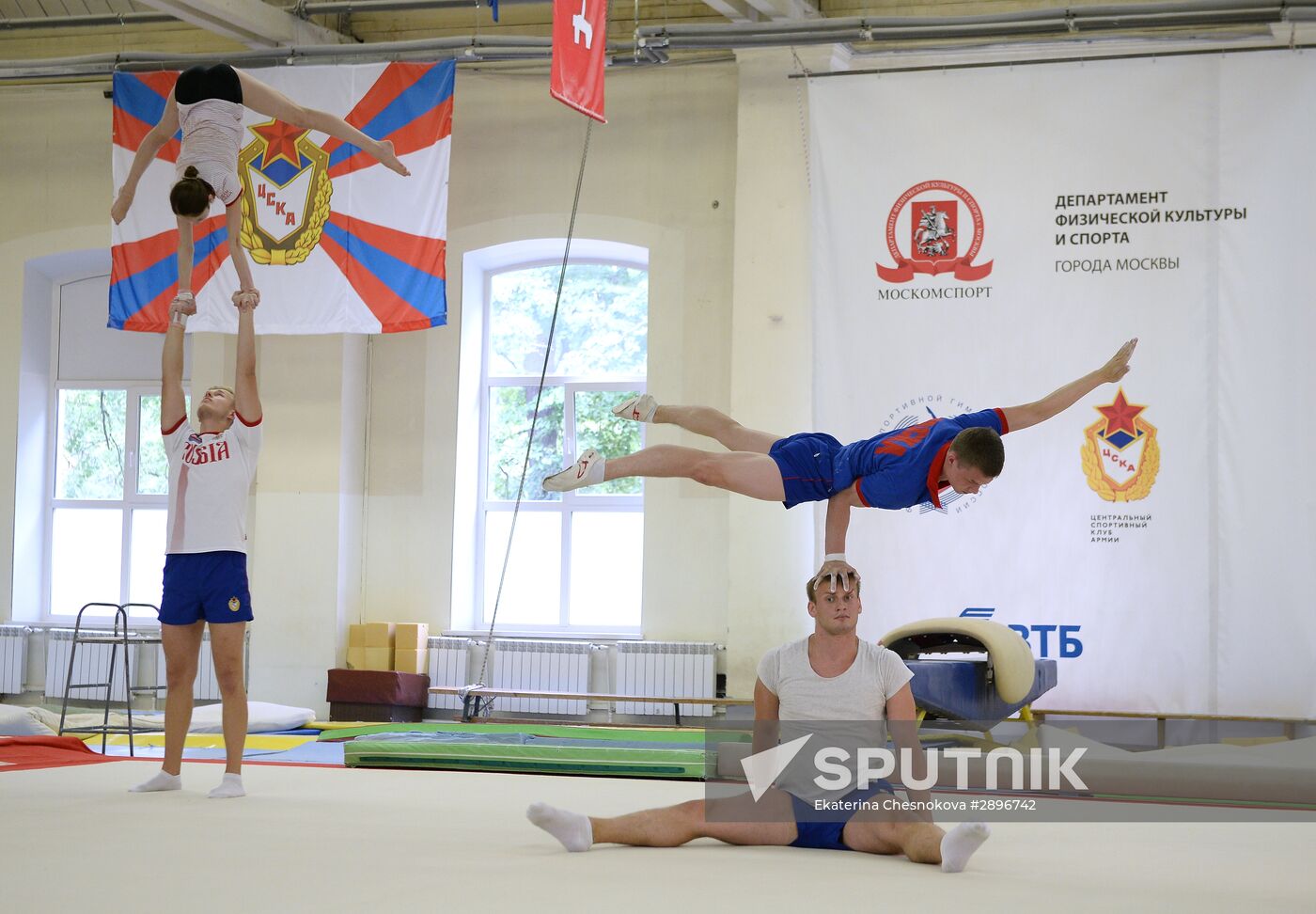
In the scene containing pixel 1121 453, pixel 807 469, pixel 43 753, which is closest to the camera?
pixel 807 469

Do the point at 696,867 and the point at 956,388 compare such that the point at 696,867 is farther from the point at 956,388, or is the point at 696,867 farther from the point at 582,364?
the point at 582,364

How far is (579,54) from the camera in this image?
18.6 ft

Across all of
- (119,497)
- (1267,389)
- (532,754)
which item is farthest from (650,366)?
(119,497)

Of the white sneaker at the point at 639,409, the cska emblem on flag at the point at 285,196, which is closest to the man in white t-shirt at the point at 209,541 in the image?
the white sneaker at the point at 639,409

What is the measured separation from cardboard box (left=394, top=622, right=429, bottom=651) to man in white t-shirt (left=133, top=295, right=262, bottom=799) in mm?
4130

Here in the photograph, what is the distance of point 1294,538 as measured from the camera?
7371 mm

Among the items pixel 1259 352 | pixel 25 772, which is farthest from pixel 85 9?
pixel 1259 352

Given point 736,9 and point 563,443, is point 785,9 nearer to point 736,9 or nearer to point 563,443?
point 736,9

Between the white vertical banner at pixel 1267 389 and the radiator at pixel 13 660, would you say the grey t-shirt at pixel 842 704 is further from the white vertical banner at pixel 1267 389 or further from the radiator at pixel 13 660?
the radiator at pixel 13 660

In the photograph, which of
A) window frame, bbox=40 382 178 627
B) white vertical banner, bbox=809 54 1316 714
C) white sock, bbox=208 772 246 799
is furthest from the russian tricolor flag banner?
white sock, bbox=208 772 246 799

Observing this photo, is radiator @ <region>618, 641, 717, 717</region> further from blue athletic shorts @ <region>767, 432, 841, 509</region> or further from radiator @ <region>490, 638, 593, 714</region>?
blue athletic shorts @ <region>767, 432, 841, 509</region>

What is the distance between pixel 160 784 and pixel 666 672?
4.27 m

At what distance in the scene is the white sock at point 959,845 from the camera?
309 centimetres

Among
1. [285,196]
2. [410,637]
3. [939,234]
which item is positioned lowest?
[410,637]
